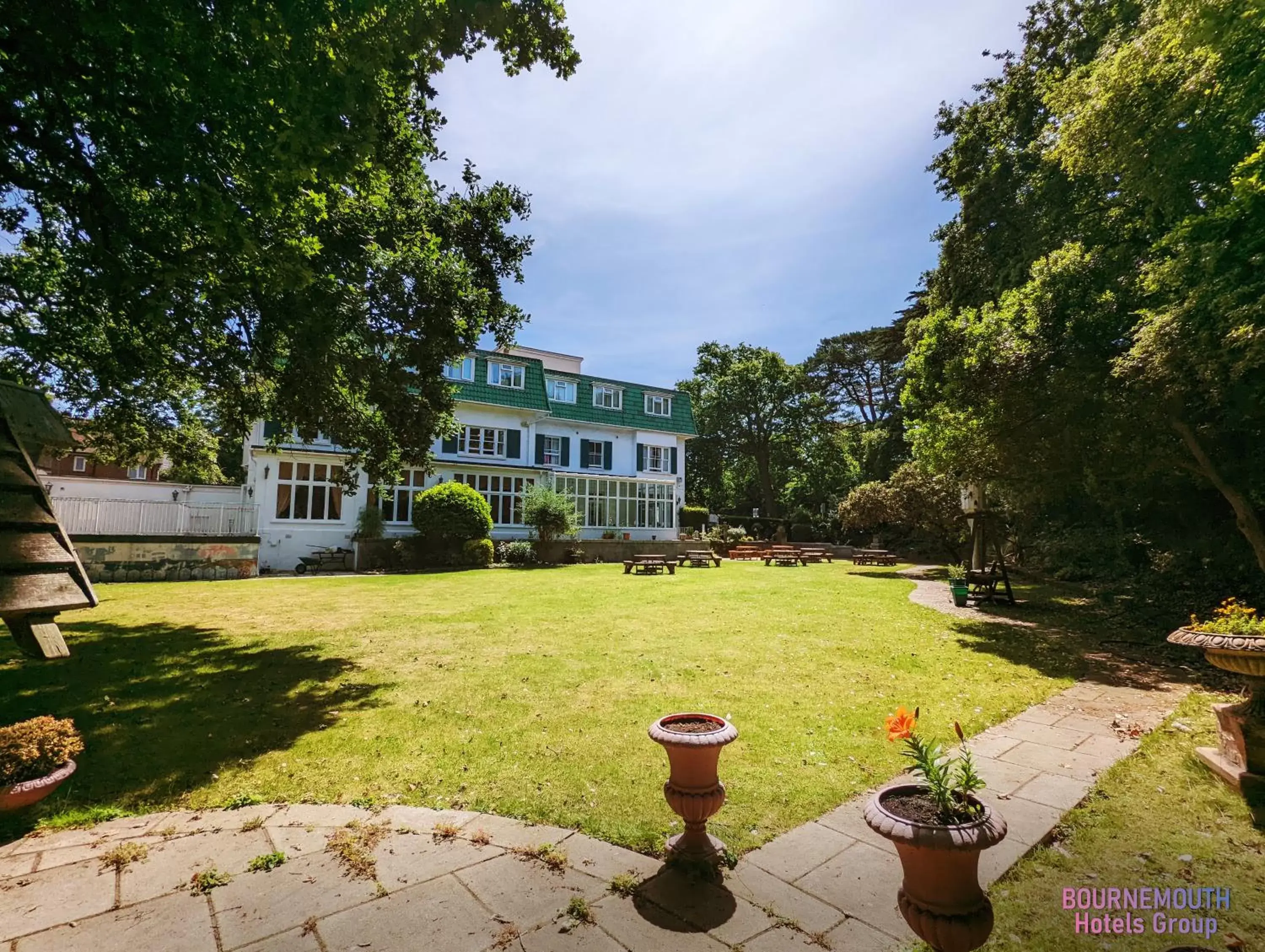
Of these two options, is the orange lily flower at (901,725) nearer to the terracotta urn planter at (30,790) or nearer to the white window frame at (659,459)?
the terracotta urn planter at (30,790)

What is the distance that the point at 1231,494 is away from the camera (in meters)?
10.0

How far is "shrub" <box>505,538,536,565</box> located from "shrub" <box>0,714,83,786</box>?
20.1 m

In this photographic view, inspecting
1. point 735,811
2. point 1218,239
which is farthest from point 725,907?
point 1218,239

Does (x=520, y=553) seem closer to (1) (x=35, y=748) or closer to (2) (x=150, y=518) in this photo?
(2) (x=150, y=518)

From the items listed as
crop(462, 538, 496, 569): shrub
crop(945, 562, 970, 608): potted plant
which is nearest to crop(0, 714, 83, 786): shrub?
crop(945, 562, 970, 608): potted plant

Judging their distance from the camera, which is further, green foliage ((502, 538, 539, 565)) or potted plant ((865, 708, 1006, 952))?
green foliage ((502, 538, 539, 565))

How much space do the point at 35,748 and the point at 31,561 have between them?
1.83 m

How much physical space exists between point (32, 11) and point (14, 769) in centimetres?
627

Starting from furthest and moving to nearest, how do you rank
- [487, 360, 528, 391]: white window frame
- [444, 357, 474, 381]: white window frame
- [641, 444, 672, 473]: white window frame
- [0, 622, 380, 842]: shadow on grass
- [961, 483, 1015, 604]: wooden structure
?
[641, 444, 672, 473]: white window frame < [487, 360, 528, 391]: white window frame < [444, 357, 474, 381]: white window frame < [961, 483, 1015, 604]: wooden structure < [0, 622, 380, 842]: shadow on grass

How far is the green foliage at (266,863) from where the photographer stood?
3.11 meters

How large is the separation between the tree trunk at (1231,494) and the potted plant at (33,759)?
14435mm

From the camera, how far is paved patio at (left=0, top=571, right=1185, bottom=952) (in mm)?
2570

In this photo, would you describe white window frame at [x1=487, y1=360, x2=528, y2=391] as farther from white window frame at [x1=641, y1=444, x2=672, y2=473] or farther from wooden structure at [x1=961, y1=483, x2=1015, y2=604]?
wooden structure at [x1=961, y1=483, x2=1015, y2=604]

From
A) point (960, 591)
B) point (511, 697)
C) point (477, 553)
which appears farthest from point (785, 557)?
point (511, 697)
